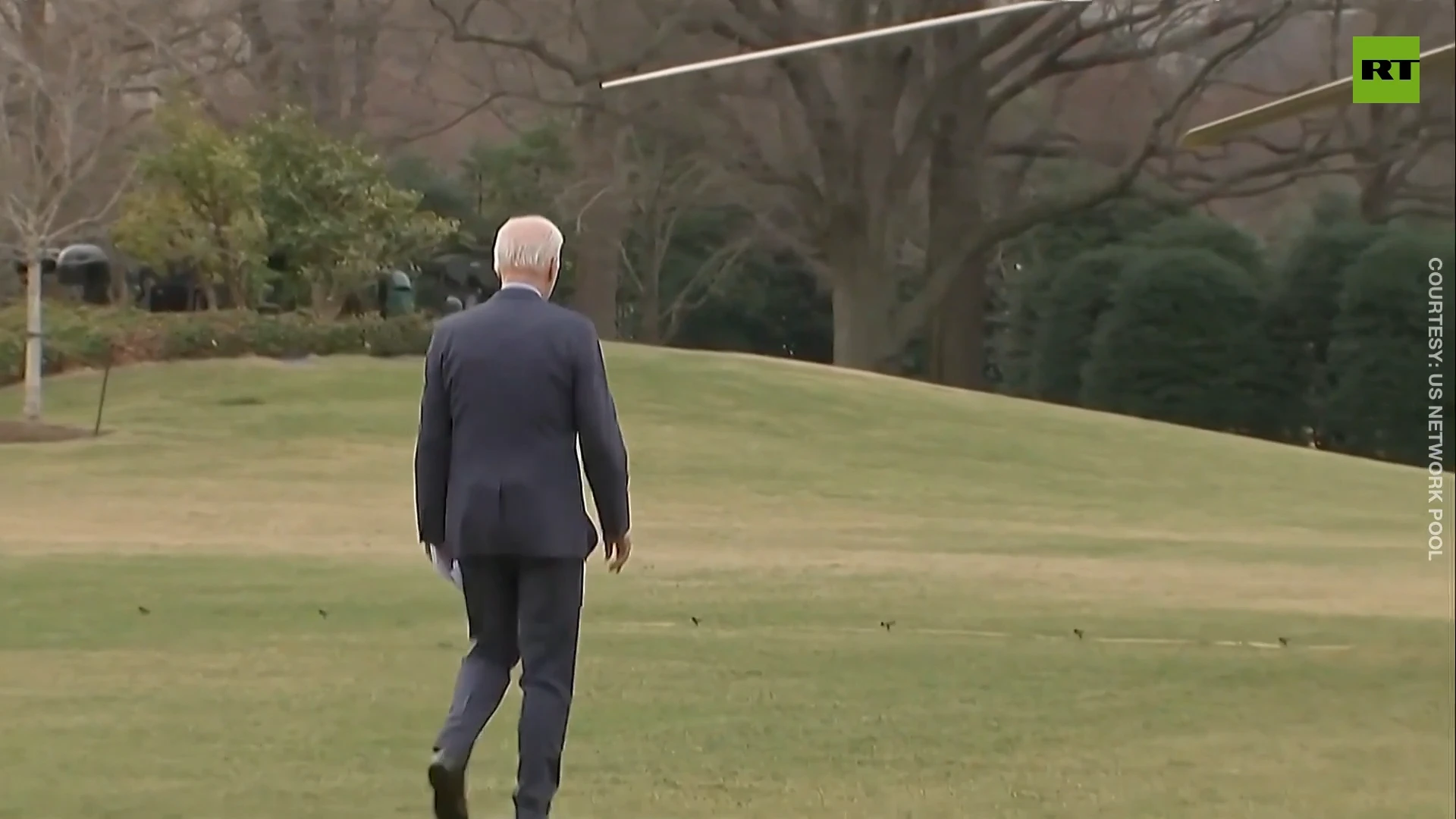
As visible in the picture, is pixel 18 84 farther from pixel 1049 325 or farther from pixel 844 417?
pixel 1049 325

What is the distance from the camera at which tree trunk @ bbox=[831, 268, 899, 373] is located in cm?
2939

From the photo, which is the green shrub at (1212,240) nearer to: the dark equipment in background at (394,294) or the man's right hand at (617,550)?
the dark equipment in background at (394,294)

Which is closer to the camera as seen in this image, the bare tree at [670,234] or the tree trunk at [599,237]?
the tree trunk at [599,237]

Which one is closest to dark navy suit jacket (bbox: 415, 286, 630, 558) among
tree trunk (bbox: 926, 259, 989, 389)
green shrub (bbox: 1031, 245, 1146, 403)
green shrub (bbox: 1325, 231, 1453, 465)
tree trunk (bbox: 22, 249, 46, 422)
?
tree trunk (bbox: 22, 249, 46, 422)

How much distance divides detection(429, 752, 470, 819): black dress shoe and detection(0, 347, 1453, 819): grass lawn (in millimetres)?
575

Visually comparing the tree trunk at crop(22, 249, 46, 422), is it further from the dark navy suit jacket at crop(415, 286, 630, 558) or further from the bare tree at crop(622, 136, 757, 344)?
the dark navy suit jacket at crop(415, 286, 630, 558)

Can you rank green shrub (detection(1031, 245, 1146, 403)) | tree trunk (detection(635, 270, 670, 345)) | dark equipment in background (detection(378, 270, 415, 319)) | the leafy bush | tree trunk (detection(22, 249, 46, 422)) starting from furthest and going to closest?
tree trunk (detection(635, 270, 670, 345)) < the leafy bush < green shrub (detection(1031, 245, 1146, 403)) < dark equipment in background (detection(378, 270, 415, 319)) < tree trunk (detection(22, 249, 46, 422))

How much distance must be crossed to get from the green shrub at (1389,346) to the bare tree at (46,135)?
14.8 metres

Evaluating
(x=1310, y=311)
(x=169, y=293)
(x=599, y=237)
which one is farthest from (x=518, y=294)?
(x=599, y=237)

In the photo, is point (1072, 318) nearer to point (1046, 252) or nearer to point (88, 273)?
point (1046, 252)

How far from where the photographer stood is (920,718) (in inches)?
284

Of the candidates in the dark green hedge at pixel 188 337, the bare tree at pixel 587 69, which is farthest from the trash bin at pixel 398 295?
the bare tree at pixel 587 69

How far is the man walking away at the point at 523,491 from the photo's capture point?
504 centimetres

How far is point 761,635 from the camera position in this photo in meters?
9.40
